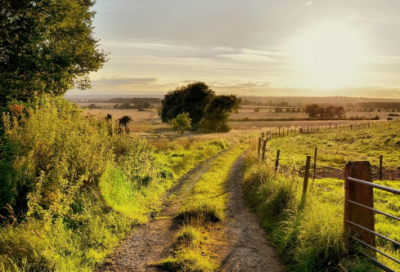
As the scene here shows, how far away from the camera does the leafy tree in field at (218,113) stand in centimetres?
5906

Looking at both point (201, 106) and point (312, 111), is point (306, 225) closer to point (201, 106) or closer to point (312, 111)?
point (201, 106)

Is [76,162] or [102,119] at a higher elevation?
[102,119]

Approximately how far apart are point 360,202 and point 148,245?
4987 millimetres

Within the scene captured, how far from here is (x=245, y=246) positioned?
7.23 meters

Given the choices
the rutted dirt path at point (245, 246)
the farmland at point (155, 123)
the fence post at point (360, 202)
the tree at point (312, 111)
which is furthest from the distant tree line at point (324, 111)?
the fence post at point (360, 202)

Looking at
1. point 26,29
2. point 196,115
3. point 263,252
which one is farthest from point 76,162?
point 196,115

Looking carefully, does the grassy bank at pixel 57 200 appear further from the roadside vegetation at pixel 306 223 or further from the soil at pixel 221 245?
the roadside vegetation at pixel 306 223

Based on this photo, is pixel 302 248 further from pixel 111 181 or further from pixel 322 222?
pixel 111 181

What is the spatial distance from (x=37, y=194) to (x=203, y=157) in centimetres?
1754

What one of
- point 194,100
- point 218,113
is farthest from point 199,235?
point 194,100

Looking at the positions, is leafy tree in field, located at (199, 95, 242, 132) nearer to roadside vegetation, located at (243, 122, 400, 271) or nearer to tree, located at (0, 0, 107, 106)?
tree, located at (0, 0, 107, 106)

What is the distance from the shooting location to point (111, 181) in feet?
33.5

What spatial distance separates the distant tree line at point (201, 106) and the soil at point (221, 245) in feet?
149

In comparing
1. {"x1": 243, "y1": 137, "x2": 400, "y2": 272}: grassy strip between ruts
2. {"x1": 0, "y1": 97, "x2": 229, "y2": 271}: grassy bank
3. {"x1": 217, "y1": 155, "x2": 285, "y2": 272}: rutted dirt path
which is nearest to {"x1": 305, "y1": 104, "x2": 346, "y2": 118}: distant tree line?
{"x1": 243, "y1": 137, "x2": 400, "y2": 272}: grassy strip between ruts
